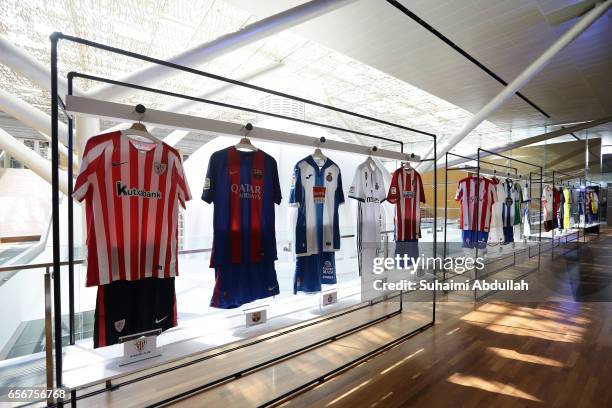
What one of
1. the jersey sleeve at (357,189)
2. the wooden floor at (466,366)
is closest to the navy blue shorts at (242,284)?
the wooden floor at (466,366)

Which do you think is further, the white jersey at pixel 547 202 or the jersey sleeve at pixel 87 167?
the white jersey at pixel 547 202

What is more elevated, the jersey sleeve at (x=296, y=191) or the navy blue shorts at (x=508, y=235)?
the jersey sleeve at (x=296, y=191)

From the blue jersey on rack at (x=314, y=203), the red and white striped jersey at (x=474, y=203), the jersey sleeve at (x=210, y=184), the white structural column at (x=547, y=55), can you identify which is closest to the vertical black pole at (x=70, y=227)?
the jersey sleeve at (x=210, y=184)

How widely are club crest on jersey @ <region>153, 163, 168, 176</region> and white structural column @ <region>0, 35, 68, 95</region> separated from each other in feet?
13.3

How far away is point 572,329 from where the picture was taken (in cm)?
377

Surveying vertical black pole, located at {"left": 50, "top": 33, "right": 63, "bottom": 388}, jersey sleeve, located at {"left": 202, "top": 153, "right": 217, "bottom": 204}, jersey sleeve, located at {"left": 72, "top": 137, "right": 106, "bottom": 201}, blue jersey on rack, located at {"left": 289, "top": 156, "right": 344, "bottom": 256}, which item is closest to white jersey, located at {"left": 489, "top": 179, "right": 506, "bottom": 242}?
blue jersey on rack, located at {"left": 289, "top": 156, "right": 344, "bottom": 256}

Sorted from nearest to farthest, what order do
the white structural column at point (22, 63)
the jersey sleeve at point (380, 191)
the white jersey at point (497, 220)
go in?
the jersey sleeve at point (380, 191) → the white structural column at point (22, 63) → the white jersey at point (497, 220)

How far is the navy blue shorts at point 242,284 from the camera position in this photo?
226 cm

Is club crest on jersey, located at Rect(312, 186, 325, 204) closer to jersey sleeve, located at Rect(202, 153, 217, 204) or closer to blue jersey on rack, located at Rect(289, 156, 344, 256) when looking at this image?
blue jersey on rack, located at Rect(289, 156, 344, 256)

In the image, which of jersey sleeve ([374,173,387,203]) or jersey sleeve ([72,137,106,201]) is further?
jersey sleeve ([374,173,387,203])

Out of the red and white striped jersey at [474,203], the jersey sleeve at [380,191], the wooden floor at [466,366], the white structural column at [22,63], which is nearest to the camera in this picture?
the wooden floor at [466,366]

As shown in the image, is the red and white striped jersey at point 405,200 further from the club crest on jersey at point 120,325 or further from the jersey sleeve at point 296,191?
the club crest on jersey at point 120,325

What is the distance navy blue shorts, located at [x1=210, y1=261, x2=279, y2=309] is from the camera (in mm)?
2262

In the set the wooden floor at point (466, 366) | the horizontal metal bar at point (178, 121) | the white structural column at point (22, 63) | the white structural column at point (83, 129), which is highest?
the white structural column at point (22, 63)
